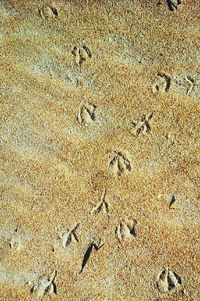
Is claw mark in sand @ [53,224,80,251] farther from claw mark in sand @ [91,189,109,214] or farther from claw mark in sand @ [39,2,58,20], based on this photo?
claw mark in sand @ [39,2,58,20]

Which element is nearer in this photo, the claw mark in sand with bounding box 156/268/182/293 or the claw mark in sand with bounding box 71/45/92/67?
the claw mark in sand with bounding box 156/268/182/293

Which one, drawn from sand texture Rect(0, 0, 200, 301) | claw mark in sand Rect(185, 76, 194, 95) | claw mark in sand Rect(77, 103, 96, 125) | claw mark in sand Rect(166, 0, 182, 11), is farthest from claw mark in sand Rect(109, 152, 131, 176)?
claw mark in sand Rect(166, 0, 182, 11)

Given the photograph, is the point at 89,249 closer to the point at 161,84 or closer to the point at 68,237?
the point at 68,237

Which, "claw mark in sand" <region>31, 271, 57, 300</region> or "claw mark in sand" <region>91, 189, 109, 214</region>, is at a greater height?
"claw mark in sand" <region>91, 189, 109, 214</region>

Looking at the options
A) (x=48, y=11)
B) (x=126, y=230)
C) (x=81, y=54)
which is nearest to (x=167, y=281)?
(x=126, y=230)

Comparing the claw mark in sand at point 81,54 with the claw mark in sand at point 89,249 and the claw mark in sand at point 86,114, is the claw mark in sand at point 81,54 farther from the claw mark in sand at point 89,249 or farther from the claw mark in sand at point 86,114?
the claw mark in sand at point 89,249

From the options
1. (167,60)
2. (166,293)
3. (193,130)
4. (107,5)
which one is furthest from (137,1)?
(166,293)

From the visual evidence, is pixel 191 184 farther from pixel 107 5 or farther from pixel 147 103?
pixel 107 5

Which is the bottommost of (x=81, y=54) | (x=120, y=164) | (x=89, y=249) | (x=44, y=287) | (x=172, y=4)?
(x=44, y=287)
